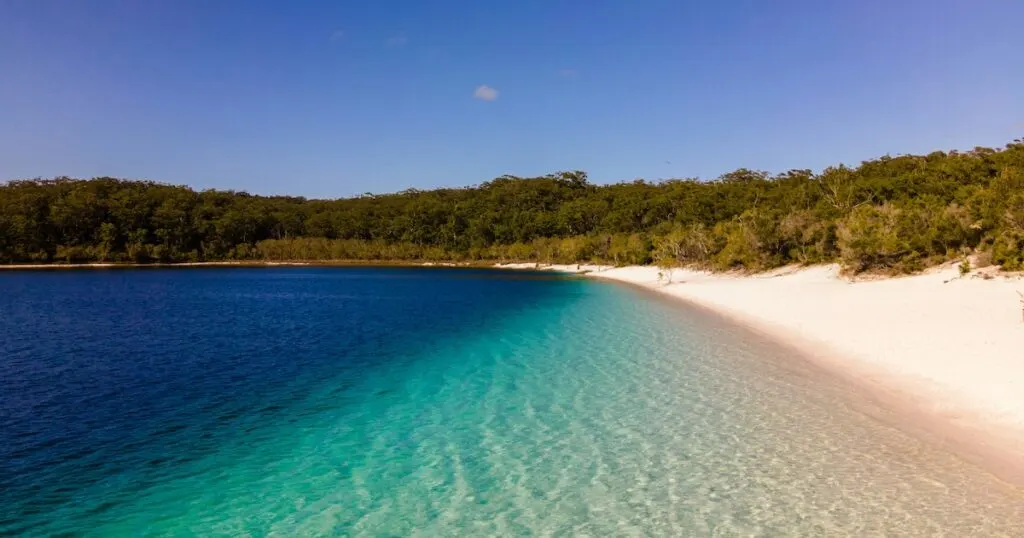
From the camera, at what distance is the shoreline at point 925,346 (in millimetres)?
9727

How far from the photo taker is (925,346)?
1503cm

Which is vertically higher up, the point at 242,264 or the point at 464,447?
the point at 464,447

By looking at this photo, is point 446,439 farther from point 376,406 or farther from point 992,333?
point 992,333

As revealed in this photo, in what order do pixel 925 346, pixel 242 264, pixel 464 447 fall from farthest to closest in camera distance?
pixel 242 264 < pixel 925 346 < pixel 464 447

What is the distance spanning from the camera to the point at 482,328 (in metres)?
26.4

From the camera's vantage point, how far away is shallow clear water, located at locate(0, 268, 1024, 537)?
7.05 meters

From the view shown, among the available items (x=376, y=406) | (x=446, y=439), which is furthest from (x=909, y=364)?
(x=376, y=406)

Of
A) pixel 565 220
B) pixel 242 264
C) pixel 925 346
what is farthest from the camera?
pixel 242 264

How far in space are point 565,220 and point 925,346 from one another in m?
104

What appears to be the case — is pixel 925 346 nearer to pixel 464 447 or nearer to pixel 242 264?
pixel 464 447

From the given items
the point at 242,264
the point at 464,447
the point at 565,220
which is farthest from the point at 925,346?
the point at 242,264

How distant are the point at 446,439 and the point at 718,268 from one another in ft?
161

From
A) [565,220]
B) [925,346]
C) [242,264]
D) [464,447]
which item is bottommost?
[242,264]

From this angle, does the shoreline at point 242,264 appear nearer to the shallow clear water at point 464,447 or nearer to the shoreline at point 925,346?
the shoreline at point 925,346
